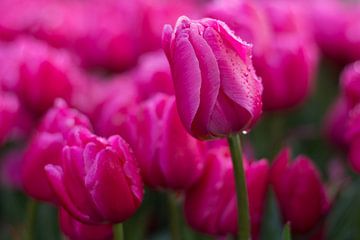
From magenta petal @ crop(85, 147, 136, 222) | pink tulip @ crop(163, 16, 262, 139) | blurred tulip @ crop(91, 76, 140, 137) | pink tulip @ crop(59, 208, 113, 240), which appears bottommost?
pink tulip @ crop(59, 208, 113, 240)

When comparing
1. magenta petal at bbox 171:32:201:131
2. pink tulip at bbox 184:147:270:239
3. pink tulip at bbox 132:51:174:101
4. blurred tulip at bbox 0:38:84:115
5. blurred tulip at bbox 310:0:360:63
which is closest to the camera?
magenta petal at bbox 171:32:201:131

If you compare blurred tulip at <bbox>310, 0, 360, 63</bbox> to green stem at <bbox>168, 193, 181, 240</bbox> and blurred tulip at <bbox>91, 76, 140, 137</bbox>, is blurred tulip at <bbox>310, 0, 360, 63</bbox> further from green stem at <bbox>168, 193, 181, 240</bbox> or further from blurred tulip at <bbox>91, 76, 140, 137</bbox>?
green stem at <bbox>168, 193, 181, 240</bbox>

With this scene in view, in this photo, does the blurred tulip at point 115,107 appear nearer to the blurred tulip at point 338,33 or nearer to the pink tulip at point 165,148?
the pink tulip at point 165,148

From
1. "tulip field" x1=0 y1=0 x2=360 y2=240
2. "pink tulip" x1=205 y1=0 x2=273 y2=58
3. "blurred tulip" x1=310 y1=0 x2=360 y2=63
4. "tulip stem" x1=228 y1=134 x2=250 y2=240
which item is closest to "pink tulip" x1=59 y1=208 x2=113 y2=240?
"tulip field" x1=0 y1=0 x2=360 y2=240

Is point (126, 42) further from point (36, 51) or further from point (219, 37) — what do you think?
point (219, 37)

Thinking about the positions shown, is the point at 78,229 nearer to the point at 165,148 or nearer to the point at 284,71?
the point at 165,148

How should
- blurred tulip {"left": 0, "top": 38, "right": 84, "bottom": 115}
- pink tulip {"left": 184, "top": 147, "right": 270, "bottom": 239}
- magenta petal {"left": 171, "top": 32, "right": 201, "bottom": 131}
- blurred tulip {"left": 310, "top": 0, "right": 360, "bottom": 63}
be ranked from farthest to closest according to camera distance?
blurred tulip {"left": 310, "top": 0, "right": 360, "bottom": 63} → blurred tulip {"left": 0, "top": 38, "right": 84, "bottom": 115} → pink tulip {"left": 184, "top": 147, "right": 270, "bottom": 239} → magenta petal {"left": 171, "top": 32, "right": 201, "bottom": 131}
